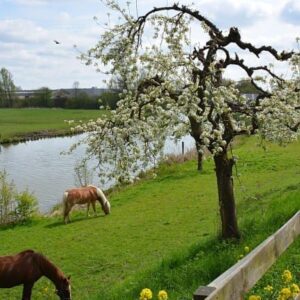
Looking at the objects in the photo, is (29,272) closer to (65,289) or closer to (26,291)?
(26,291)

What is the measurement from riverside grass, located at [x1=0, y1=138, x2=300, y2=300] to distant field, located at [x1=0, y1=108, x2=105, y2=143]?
35.3 m

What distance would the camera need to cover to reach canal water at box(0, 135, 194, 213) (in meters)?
28.2

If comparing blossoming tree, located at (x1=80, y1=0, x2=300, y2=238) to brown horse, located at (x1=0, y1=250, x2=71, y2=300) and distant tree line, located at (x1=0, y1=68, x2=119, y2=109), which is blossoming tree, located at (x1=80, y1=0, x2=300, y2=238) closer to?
brown horse, located at (x1=0, y1=250, x2=71, y2=300)

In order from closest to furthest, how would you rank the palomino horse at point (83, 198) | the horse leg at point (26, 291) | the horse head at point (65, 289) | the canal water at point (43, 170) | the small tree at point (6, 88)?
the horse head at point (65, 289) < the horse leg at point (26, 291) < the palomino horse at point (83, 198) < the canal water at point (43, 170) < the small tree at point (6, 88)

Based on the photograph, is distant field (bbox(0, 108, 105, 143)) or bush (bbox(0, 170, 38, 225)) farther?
distant field (bbox(0, 108, 105, 143))

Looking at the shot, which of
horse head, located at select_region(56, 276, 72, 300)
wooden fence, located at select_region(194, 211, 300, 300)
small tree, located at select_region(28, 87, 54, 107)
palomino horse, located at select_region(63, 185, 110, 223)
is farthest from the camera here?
small tree, located at select_region(28, 87, 54, 107)

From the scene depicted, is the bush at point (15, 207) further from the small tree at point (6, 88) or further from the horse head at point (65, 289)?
the small tree at point (6, 88)

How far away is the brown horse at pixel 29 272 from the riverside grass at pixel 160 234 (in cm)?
61

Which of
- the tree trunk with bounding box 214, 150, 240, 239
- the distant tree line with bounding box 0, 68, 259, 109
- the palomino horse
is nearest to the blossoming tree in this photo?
the tree trunk with bounding box 214, 150, 240, 239

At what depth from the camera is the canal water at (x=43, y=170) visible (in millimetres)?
28180

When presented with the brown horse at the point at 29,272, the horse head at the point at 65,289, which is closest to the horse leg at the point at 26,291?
the brown horse at the point at 29,272

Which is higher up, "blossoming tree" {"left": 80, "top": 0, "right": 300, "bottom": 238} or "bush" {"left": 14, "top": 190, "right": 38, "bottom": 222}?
"blossoming tree" {"left": 80, "top": 0, "right": 300, "bottom": 238}

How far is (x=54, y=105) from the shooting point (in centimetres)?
11075

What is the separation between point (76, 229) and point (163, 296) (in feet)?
45.7
